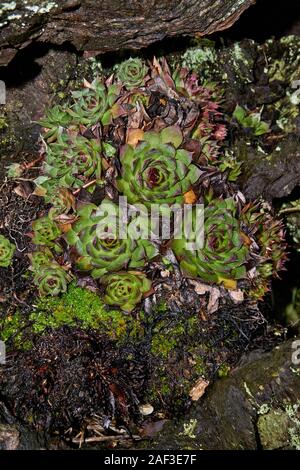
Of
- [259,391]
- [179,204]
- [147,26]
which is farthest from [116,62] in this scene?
[259,391]

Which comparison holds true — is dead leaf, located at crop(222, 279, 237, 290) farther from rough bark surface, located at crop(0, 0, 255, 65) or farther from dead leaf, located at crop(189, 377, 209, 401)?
rough bark surface, located at crop(0, 0, 255, 65)

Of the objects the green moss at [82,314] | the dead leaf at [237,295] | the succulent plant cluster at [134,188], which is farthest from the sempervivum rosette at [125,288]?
the dead leaf at [237,295]

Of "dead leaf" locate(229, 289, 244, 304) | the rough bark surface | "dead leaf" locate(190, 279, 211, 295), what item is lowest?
"dead leaf" locate(229, 289, 244, 304)

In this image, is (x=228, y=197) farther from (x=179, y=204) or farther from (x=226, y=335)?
(x=226, y=335)

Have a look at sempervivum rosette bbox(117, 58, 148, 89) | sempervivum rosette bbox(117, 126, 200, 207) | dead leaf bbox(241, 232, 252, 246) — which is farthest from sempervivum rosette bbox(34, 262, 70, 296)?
sempervivum rosette bbox(117, 58, 148, 89)

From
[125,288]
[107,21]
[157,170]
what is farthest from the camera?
[125,288]

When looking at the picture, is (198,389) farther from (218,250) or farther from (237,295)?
(218,250)

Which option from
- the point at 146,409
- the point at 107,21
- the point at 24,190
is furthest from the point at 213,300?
the point at 107,21
